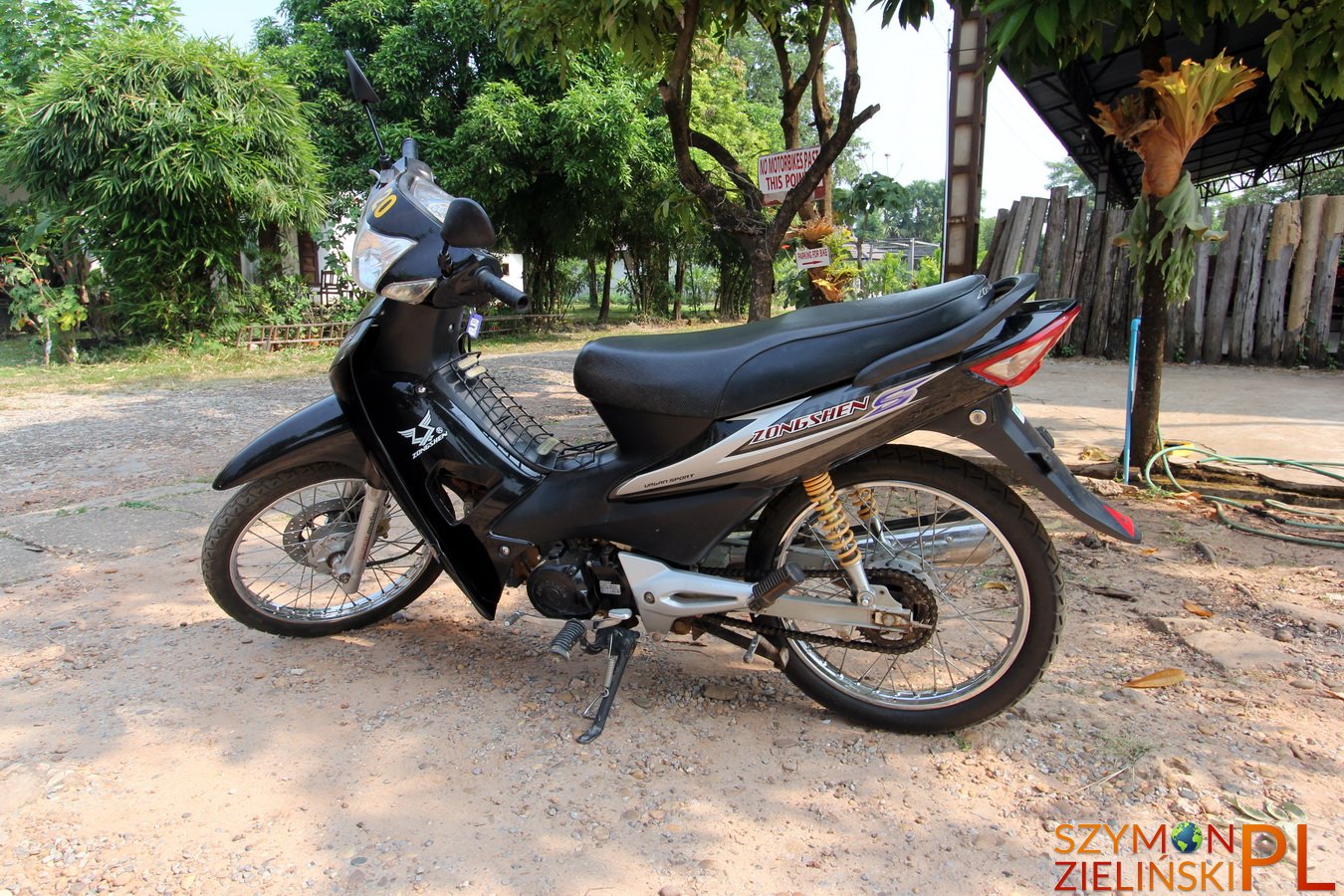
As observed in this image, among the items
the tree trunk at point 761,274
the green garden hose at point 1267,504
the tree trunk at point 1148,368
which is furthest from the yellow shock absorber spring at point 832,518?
the tree trunk at point 761,274

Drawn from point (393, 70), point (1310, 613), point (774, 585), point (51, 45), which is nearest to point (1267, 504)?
point (1310, 613)

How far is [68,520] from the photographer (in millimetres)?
4129

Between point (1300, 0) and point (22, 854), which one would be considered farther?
point (1300, 0)

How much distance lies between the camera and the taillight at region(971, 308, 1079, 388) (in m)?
1.97

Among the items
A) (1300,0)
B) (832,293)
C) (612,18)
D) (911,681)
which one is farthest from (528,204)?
(911,681)

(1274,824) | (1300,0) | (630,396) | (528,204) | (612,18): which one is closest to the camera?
(1274,824)

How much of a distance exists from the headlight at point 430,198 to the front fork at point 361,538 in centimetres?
89

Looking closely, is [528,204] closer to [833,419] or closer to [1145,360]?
[1145,360]

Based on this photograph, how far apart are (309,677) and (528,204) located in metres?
14.5

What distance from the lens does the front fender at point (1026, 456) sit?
2.04 metres

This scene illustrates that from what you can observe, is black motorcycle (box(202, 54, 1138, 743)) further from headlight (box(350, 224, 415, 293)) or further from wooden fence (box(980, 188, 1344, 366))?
wooden fence (box(980, 188, 1344, 366))

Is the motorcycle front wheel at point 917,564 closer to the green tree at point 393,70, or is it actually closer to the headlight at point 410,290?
the headlight at point 410,290

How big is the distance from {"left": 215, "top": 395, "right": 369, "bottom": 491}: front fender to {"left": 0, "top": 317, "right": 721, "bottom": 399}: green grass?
294 inches

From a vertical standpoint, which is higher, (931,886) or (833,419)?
(833,419)
